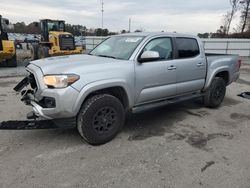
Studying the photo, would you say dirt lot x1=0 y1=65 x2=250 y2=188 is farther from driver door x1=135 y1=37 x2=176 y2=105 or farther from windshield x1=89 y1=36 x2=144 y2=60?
windshield x1=89 y1=36 x2=144 y2=60

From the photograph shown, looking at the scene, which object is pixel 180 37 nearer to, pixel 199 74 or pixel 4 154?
pixel 199 74

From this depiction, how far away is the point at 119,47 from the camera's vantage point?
493cm

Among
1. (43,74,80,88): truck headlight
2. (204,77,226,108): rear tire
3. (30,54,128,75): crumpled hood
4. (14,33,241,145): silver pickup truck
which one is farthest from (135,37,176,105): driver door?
(204,77,226,108): rear tire

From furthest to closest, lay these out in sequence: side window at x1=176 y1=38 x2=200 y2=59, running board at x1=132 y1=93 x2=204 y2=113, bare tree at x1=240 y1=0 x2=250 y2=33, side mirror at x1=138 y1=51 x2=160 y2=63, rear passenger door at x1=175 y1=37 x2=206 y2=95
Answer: bare tree at x1=240 y1=0 x2=250 y2=33 < side window at x1=176 y1=38 x2=200 y2=59 < rear passenger door at x1=175 y1=37 x2=206 y2=95 < running board at x1=132 y1=93 x2=204 y2=113 < side mirror at x1=138 y1=51 x2=160 y2=63

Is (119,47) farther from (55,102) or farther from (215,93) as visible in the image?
(215,93)

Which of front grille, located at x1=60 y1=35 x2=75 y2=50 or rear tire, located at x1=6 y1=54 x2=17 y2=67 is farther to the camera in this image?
front grille, located at x1=60 y1=35 x2=75 y2=50

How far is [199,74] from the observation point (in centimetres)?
568

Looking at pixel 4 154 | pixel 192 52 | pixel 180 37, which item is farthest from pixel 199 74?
pixel 4 154

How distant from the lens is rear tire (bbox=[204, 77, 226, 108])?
20.3ft

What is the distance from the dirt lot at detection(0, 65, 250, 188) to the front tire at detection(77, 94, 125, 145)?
0.18 meters

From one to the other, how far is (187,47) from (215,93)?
1522 mm

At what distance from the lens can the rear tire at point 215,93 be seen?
6176 millimetres

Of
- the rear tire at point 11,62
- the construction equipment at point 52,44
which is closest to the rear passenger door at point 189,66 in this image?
the rear tire at point 11,62

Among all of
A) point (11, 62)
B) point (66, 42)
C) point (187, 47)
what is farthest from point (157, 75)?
point (66, 42)
